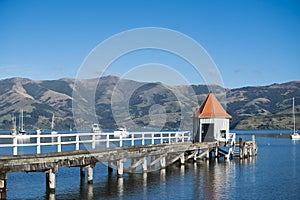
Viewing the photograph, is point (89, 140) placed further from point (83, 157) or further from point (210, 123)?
point (210, 123)

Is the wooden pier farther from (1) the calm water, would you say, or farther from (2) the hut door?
(2) the hut door

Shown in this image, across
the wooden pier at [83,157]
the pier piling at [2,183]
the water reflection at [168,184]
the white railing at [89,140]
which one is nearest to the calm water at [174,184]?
the water reflection at [168,184]

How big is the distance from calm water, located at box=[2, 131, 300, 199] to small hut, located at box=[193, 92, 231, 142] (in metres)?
Result: 9.26

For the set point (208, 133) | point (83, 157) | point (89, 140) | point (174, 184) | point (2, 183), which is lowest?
point (174, 184)

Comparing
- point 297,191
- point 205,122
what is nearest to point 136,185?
point 297,191

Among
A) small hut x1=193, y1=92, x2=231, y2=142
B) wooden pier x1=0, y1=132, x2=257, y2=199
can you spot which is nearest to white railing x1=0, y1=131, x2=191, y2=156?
wooden pier x1=0, y1=132, x2=257, y2=199

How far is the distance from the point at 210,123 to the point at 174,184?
21.3 m

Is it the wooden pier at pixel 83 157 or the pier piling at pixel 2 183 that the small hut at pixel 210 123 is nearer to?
the wooden pier at pixel 83 157

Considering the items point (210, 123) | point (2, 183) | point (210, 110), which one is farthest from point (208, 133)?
point (2, 183)

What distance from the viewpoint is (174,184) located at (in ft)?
113

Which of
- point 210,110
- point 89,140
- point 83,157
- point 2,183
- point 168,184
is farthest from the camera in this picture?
point 210,110

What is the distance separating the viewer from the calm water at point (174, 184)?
29828 millimetres

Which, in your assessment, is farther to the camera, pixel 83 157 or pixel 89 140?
pixel 89 140

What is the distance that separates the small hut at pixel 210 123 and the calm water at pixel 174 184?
9.26 metres
